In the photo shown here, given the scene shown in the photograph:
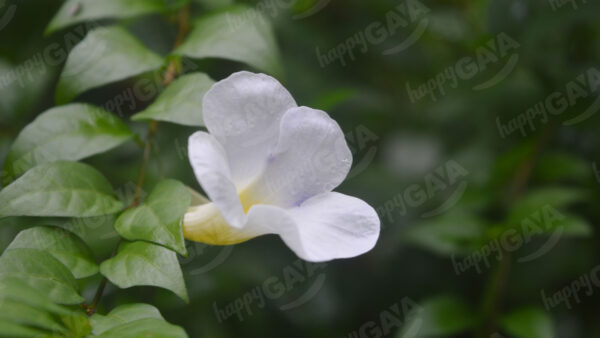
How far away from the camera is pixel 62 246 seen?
864mm

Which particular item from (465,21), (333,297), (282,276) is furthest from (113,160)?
(465,21)

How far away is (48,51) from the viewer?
1463 mm

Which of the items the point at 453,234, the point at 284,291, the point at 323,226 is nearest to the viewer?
the point at 323,226

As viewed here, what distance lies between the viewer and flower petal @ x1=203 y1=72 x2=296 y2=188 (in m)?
0.84

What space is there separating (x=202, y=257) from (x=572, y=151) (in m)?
0.99

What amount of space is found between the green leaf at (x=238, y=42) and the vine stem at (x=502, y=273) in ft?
2.37

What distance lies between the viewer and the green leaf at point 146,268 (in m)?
0.76

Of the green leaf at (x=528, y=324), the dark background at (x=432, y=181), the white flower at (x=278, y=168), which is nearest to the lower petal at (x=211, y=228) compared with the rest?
the white flower at (x=278, y=168)

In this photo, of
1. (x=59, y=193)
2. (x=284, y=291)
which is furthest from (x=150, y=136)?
(x=284, y=291)

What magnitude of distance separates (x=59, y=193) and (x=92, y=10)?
43 cm

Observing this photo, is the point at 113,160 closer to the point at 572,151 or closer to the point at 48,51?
the point at 48,51

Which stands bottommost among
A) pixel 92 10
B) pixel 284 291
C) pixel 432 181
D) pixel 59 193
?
pixel 284 291

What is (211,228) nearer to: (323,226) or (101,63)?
(323,226)

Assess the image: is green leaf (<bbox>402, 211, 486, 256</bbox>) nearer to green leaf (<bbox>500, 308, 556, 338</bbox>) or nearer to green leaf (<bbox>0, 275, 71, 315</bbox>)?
green leaf (<bbox>500, 308, 556, 338</bbox>)
